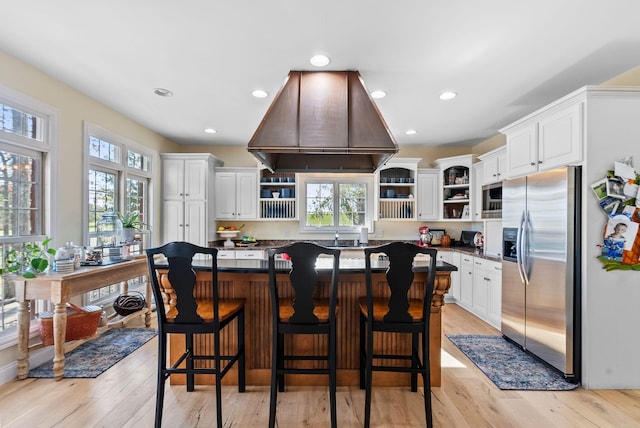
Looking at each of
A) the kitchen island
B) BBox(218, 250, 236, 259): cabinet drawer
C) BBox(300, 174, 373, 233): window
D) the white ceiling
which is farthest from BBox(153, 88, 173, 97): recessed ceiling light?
BBox(300, 174, 373, 233): window

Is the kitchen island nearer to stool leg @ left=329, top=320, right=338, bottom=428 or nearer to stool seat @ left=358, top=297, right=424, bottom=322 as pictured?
stool seat @ left=358, top=297, right=424, bottom=322

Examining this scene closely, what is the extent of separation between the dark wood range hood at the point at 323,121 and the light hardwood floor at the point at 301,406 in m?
1.85

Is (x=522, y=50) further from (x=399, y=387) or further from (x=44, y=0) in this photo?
(x=44, y=0)

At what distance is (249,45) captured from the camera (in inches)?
98.1

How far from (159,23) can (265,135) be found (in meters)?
0.99

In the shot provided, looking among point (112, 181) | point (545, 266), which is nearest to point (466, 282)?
point (545, 266)

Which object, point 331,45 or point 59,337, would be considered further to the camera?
point 59,337

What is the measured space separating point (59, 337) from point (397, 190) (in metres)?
5.06

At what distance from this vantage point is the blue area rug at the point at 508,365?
2650 mm

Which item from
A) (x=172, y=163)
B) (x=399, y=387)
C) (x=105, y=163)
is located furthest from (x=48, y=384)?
(x=172, y=163)

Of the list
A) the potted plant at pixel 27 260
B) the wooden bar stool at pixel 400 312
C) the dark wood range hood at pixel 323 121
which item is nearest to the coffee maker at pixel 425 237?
the dark wood range hood at pixel 323 121

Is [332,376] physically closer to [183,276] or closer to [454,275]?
[183,276]

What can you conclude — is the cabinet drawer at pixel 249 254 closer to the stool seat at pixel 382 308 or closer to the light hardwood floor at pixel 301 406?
the light hardwood floor at pixel 301 406

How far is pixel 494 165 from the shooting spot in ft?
15.0
